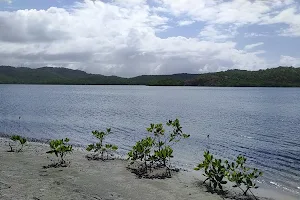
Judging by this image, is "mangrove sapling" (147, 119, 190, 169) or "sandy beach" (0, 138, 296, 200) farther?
"mangrove sapling" (147, 119, 190, 169)

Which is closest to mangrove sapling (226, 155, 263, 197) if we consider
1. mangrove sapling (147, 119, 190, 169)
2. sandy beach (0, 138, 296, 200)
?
sandy beach (0, 138, 296, 200)

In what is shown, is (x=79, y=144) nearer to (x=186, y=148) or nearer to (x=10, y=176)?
(x=186, y=148)

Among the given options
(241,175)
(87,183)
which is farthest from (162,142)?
(241,175)

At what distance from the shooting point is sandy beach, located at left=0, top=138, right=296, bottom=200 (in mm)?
13115

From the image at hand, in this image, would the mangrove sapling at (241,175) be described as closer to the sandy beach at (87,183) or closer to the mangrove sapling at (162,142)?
the sandy beach at (87,183)

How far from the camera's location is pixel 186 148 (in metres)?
28.9

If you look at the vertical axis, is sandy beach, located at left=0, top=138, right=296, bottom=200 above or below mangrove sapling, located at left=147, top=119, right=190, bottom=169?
below

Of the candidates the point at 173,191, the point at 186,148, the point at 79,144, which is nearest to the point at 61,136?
the point at 79,144

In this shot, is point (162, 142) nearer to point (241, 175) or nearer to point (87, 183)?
point (87, 183)

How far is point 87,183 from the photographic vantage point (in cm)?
1521

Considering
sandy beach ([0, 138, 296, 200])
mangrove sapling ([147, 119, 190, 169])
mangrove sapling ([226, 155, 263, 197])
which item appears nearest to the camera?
sandy beach ([0, 138, 296, 200])

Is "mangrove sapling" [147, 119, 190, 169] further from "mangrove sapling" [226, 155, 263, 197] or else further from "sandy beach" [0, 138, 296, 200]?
"mangrove sapling" [226, 155, 263, 197]

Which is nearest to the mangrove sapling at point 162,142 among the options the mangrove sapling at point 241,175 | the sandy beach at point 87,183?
the sandy beach at point 87,183

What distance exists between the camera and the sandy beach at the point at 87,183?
13.1m
